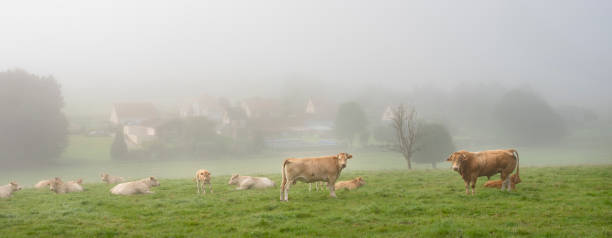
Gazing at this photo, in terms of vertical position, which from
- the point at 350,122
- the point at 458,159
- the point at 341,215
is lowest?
the point at 341,215

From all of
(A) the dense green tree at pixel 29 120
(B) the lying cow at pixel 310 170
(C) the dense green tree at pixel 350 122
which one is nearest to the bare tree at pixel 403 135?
(B) the lying cow at pixel 310 170

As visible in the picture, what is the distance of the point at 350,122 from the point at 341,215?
211ft

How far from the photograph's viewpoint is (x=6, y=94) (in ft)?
184

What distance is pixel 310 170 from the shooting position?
13711 mm

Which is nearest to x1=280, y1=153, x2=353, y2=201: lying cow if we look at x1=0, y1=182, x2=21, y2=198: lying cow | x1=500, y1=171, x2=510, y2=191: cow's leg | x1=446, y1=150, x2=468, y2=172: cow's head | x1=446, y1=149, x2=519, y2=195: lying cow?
x1=446, y1=150, x2=468, y2=172: cow's head

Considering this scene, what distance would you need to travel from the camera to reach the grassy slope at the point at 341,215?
29.7ft

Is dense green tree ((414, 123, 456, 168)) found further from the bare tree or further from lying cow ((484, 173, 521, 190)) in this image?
lying cow ((484, 173, 521, 190))

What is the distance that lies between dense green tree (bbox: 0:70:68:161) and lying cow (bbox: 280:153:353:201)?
54.7m

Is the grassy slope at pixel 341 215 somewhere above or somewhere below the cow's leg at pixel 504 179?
below

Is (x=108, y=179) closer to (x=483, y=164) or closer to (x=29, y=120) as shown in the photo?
(x=483, y=164)

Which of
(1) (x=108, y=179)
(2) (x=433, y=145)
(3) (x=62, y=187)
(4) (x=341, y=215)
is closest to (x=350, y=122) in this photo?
(2) (x=433, y=145)

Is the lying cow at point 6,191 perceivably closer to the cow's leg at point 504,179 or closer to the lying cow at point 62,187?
the lying cow at point 62,187

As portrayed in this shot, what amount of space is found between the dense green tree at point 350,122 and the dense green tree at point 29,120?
148ft

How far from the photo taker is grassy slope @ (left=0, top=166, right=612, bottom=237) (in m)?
9.05
